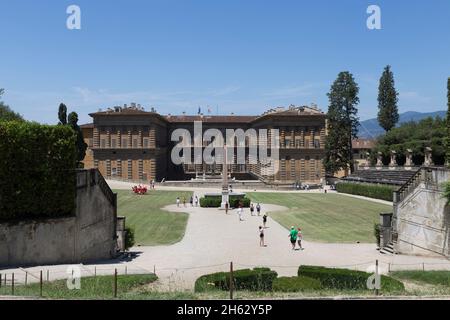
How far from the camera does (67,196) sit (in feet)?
76.6

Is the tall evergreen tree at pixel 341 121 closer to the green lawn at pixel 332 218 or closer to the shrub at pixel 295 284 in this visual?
the green lawn at pixel 332 218

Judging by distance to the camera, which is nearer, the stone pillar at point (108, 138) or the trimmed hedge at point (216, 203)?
the trimmed hedge at point (216, 203)

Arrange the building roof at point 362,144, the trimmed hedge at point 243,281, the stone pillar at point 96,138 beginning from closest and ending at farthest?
the trimmed hedge at point 243,281 < the stone pillar at point 96,138 < the building roof at point 362,144

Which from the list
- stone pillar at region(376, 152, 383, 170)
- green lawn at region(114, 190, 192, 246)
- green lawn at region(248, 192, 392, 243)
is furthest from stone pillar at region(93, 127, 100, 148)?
stone pillar at region(376, 152, 383, 170)

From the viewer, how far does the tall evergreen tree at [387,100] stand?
94.9m

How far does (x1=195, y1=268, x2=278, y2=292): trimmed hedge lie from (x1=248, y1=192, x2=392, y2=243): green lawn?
14360 millimetres

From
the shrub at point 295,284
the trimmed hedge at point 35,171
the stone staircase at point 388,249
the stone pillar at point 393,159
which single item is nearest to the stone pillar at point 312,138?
the stone pillar at point 393,159

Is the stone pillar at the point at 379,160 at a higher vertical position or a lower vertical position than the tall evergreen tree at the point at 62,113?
lower

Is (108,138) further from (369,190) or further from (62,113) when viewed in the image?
(369,190)

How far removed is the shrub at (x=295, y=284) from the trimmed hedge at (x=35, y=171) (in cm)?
1278

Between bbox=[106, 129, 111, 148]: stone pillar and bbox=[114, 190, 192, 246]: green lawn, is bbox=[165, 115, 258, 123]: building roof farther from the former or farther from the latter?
bbox=[114, 190, 192, 246]: green lawn
